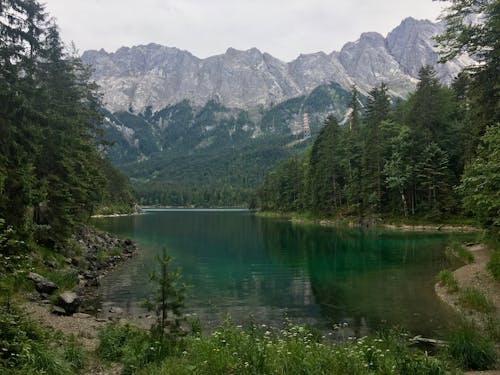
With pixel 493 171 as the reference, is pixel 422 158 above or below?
above

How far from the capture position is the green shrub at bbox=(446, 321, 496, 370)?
11.5m

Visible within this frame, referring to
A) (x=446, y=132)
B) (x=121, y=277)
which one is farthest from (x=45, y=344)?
(x=446, y=132)

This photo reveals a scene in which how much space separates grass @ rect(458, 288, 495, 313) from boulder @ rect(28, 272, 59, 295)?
2131 cm

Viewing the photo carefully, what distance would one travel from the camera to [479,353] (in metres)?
11.6

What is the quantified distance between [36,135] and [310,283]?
790 inches

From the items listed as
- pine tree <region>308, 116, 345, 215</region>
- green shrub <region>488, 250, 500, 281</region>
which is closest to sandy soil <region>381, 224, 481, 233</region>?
pine tree <region>308, 116, 345, 215</region>

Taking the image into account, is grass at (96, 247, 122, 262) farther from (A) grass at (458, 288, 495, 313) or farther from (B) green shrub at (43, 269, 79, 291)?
(A) grass at (458, 288, 495, 313)

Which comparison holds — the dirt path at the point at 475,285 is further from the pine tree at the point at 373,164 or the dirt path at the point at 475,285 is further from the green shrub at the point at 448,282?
the pine tree at the point at 373,164

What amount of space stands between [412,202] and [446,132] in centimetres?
1377

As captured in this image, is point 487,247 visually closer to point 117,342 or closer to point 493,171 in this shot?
point 493,171

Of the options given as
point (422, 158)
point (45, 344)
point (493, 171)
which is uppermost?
point (422, 158)

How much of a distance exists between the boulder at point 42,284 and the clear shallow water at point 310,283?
3.08 metres

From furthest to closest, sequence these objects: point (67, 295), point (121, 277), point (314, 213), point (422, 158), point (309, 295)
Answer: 1. point (314, 213)
2. point (422, 158)
3. point (121, 277)
4. point (309, 295)
5. point (67, 295)

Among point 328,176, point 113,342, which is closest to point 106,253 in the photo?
point 113,342
